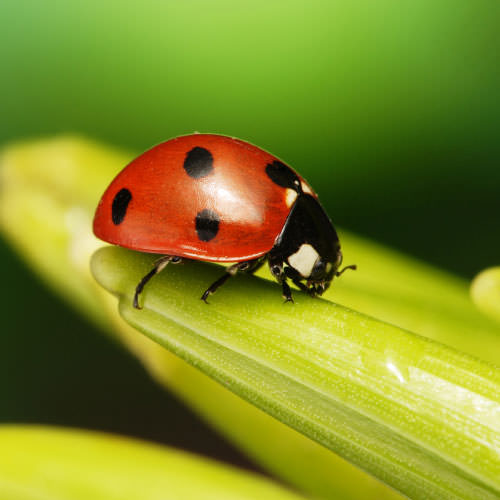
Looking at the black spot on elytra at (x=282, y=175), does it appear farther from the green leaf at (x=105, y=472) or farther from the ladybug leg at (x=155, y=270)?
the green leaf at (x=105, y=472)

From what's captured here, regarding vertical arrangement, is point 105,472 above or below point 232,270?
below

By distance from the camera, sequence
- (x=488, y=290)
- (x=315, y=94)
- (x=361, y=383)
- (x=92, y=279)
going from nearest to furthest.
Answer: (x=361, y=383)
(x=488, y=290)
(x=92, y=279)
(x=315, y=94)

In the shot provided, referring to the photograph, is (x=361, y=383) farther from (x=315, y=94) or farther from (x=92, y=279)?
(x=315, y=94)

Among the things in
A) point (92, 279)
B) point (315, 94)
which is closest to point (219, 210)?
point (92, 279)

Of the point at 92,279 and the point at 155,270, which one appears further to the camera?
the point at 92,279

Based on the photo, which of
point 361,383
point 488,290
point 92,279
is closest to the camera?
point 361,383

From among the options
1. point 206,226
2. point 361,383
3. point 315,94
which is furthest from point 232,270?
point 315,94
